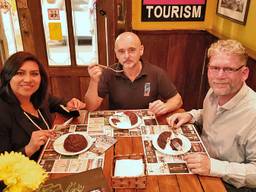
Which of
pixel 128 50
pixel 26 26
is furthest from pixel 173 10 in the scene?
pixel 26 26

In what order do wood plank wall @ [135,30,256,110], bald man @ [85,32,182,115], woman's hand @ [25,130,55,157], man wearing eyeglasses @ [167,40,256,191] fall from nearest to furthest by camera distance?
man wearing eyeglasses @ [167,40,256,191], woman's hand @ [25,130,55,157], bald man @ [85,32,182,115], wood plank wall @ [135,30,256,110]

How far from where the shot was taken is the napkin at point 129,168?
110cm

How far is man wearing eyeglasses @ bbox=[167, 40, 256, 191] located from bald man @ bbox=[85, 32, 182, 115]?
44cm

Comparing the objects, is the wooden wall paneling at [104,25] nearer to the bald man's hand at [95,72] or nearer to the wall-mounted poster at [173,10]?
the wall-mounted poster at [173,10]

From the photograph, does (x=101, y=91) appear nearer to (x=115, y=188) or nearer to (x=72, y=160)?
(x=72, y=160)

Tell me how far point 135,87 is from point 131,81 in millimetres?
55

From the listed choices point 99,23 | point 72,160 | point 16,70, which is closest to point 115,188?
point 72,160

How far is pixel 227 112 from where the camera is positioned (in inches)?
58.4

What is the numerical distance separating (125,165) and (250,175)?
60cm

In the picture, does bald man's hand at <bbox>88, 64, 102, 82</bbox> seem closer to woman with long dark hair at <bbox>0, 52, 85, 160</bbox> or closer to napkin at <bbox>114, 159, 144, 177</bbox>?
woman with long dark hair at <bbox>0, 52, 85, 160</bbox>

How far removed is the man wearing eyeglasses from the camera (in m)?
1.25

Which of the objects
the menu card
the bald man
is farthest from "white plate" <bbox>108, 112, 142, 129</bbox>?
the menu card

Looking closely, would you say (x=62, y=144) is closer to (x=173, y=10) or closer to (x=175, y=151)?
(x=175, y=151)

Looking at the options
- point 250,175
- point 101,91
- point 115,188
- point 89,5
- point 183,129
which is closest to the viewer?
point 115,188
